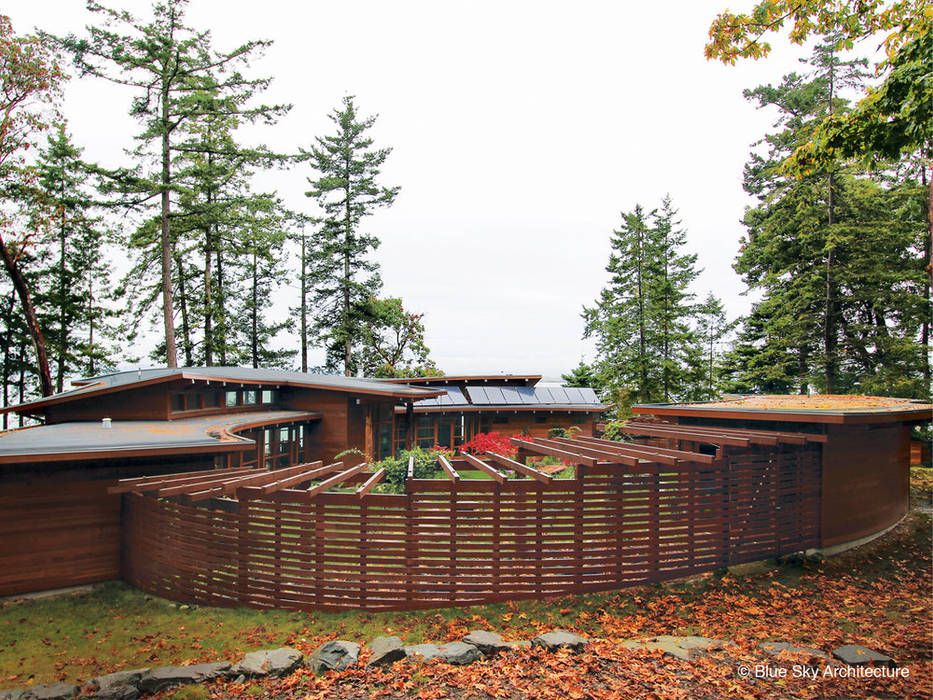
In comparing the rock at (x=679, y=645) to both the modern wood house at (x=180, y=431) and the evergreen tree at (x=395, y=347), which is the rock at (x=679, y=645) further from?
the evergreen tree at (x=395, y=347)

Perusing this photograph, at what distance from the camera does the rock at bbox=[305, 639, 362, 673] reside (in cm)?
497

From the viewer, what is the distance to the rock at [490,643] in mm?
5301

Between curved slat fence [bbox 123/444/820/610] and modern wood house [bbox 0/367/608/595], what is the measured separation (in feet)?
3.60

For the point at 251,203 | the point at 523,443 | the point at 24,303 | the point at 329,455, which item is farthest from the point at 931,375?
the point at 24,303

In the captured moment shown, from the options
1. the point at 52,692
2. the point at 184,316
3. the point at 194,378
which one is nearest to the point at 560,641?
the point at 52,692

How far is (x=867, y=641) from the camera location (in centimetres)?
557

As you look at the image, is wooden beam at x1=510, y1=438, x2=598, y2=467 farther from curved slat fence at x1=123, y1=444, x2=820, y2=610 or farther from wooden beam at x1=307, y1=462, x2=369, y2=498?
wooden beam at x1=307, y1=462, x2=369, y2=498

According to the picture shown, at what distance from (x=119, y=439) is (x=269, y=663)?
5837 millimetres

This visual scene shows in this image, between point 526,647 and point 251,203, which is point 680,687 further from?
point 251,203

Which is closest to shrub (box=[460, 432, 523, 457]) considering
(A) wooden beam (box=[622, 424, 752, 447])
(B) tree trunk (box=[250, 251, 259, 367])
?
(A) wooden beam (box=[622, 424, 752, 447])

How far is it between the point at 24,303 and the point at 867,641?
85.4ft

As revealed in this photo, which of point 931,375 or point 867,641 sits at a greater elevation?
point 931,375

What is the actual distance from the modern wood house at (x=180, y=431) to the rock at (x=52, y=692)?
3.71m

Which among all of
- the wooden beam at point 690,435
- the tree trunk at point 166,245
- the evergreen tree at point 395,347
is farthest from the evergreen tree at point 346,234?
the wooden beam at point 690,435
